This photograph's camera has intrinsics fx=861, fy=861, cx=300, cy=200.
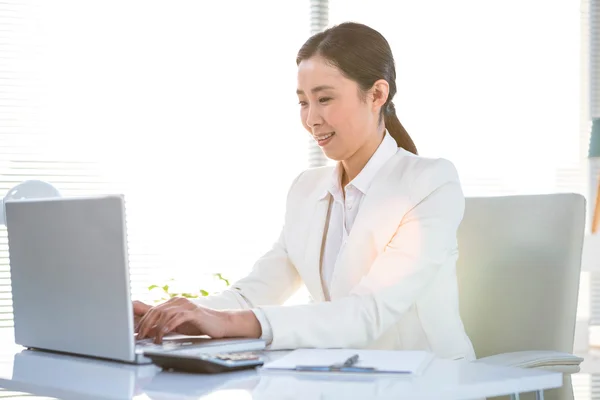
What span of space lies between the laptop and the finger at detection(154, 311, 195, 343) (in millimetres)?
22

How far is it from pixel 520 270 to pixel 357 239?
470 mm

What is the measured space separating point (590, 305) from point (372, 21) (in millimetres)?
1709

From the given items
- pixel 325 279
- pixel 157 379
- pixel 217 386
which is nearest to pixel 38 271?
pixel 157 379

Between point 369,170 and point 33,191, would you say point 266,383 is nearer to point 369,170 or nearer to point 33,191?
point 369,170

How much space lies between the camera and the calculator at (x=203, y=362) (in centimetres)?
132

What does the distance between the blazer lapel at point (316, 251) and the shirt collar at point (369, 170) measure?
42 millimetres

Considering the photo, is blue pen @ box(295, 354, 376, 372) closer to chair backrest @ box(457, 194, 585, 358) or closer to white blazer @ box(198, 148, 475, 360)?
white blazer @ box(198, 148, 475, 360)

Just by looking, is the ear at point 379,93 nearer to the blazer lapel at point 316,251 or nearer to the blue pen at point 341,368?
the blazer lapel at point 316,251

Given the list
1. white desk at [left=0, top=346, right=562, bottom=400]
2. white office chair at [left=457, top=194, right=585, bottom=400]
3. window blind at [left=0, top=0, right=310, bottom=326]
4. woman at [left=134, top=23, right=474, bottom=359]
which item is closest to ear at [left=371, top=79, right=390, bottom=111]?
woman at [left=134, top=23, right=474, bottom=359]

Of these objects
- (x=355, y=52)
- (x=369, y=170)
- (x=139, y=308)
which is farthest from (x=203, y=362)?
(x=355, y=52)

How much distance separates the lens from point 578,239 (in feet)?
6.95

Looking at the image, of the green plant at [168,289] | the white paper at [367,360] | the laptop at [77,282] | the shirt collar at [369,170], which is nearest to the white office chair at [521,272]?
the shirt collar at [369,170]

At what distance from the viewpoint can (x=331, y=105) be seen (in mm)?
2066

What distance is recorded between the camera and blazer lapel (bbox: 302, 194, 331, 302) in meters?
2.08
